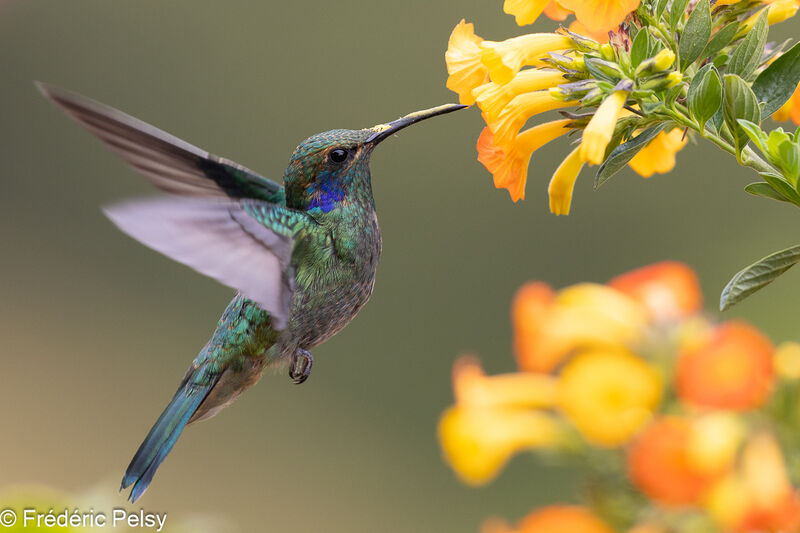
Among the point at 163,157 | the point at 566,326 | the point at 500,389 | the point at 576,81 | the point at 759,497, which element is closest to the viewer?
the point at 759,497

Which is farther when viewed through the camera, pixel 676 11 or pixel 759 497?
pixel 676 11

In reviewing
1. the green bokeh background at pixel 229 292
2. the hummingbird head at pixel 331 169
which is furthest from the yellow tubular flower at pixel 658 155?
the green bokeh background at pixel 229 292

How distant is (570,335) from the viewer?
0.71 m

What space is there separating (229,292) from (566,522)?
359 cm

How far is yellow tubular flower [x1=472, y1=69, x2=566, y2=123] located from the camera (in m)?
0.98

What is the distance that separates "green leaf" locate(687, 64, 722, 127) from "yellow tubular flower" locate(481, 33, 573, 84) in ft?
0.60

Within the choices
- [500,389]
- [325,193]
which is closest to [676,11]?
[500,389]

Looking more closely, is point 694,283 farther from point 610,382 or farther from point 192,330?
point 192,330

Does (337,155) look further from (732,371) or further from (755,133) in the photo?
(732,371)

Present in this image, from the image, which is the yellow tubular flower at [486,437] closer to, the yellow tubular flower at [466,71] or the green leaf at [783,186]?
the green leaf at [783,186]

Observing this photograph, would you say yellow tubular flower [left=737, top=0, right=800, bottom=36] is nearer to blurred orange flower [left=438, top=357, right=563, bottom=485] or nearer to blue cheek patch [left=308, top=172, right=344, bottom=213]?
blurred orange flower [left=438, top=357, right=563, bottom=485]

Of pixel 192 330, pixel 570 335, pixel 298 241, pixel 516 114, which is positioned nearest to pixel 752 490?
pixel 570 335

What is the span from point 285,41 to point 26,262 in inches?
78.5

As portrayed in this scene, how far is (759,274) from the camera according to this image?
2.72ft
